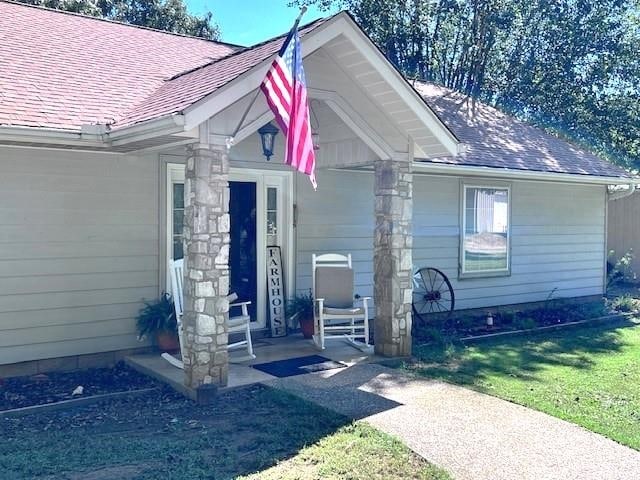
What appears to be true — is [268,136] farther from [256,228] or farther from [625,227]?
[625,227]

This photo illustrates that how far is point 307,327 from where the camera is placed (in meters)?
7.91

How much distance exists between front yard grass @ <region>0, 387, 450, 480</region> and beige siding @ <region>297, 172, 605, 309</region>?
3.40 m

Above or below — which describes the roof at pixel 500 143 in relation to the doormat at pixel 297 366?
above

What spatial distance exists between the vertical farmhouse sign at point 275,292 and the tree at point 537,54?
14552 mm

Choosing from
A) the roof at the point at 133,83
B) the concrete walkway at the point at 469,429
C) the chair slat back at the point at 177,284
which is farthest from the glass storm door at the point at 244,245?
the concrete walkway at the point at 469,429

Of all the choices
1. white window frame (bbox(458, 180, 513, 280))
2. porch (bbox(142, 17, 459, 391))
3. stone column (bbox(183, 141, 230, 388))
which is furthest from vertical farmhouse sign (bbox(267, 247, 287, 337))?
white window frame (bbox(458, 180, 513, 280))

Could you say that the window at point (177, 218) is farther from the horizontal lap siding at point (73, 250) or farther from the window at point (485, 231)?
the window at point (485, 231)

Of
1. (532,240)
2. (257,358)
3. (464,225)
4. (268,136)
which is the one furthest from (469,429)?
(532,240)

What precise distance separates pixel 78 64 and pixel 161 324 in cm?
351

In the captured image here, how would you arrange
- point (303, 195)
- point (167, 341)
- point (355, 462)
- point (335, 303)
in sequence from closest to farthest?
point (355, 462)
point (167, 341)
point (335, 303)
point (303, 195)

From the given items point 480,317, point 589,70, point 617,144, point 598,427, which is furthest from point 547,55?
point 598,427

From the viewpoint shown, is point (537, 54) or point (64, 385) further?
point (537, 54)

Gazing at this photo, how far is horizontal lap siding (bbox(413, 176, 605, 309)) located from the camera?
31.5ft

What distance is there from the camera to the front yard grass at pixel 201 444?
12.9 ft
